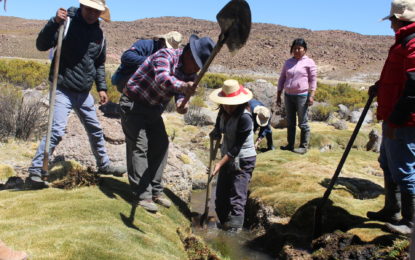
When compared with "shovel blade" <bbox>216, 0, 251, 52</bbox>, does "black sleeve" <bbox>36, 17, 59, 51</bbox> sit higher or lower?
lower

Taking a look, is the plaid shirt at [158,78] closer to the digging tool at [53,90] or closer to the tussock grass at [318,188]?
the digging tool at [53,90]

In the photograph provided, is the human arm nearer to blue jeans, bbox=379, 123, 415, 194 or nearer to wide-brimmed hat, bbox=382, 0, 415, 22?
wide-brimmed hat, bbox=382, 0, 415, 22

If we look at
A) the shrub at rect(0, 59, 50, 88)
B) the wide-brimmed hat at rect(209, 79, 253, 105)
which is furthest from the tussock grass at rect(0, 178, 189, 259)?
the shrub at rect(0, 59, 50, 88)

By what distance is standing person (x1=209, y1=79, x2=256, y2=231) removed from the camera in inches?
236

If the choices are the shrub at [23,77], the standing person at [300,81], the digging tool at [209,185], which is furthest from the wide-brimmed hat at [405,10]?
the shrub at [23,77]

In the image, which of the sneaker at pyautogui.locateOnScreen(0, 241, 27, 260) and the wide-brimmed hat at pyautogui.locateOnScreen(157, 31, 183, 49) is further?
the wide-brimmed hat at pyautogui.locateOnScreen(157, 31, 183, 49)

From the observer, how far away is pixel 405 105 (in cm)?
459

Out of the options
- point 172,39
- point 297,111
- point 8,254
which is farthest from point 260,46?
point 8,254

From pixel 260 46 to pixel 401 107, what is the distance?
293 ft

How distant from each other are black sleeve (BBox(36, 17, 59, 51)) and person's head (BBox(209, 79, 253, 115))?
2072 millimetres

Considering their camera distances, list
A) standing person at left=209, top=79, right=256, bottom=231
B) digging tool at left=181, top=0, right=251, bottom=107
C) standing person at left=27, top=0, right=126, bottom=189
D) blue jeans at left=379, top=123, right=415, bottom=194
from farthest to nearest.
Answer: standing person at left=209, top=79, right=256, bottom=231 → standing person at left=27, top=0, right=126, bottom=189 → blue jeans at left=379, top=123, right=415, bottom=194 → digging tool at left=181, top=0, right=251, bottom=107

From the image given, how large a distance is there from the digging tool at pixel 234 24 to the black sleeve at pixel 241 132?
170cm

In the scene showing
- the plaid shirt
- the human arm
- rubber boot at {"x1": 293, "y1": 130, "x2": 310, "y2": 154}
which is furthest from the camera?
rubber boot at {"x1": 293, "y1": 130, "x2": 310, "y2": 154}

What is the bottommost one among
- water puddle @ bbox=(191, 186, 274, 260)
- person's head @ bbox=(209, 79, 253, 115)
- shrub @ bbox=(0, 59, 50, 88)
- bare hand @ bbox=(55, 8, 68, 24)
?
water puddle @ bbox=(191, 186, 274, 260)
